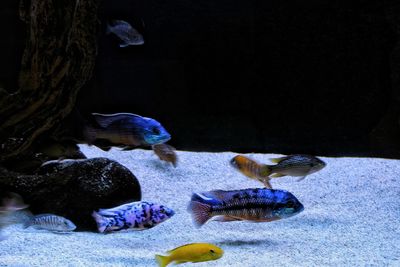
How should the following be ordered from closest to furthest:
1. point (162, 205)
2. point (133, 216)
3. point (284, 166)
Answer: point (133, 216), point (162, 205), point (284, 166)

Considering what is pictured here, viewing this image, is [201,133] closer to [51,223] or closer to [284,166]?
[284,166]

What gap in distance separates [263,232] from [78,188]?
1.88 metres

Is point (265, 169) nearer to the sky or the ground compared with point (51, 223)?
nearer to the sky

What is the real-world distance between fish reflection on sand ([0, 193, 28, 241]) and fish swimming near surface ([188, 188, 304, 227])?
6.05 ft

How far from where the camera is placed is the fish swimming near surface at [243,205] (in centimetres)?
360

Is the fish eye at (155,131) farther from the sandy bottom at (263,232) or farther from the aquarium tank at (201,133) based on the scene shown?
the sandy bottom at (263,232)

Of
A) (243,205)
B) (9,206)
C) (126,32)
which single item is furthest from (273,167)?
(126,32)

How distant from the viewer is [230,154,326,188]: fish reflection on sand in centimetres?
446

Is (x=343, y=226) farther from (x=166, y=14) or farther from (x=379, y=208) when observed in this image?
(x=166, y=14)

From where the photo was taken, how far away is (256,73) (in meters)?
7.85

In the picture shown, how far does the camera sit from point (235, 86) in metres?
7.94

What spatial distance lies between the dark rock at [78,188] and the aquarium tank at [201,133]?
0.01 meters

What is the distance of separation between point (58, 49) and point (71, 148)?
189 cm

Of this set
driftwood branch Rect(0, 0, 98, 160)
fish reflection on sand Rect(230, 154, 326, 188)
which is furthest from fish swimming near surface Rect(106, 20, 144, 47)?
fish reflection on sand Rect(230, 154, 326, 188)
